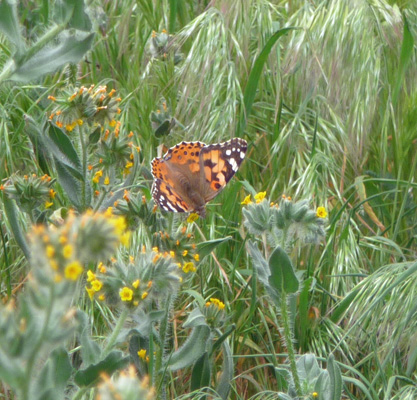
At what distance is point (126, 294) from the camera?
1.49 meters

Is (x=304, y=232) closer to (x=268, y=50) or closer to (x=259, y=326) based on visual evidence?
(x=259, y=326)

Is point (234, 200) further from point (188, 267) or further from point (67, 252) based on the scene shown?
point (67, 252)

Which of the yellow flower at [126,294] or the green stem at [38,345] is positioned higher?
the green stem at [38,345]

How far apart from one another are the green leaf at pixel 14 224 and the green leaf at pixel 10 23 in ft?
2.58

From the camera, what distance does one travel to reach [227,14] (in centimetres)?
265

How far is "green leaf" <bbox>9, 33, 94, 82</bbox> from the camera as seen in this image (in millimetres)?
1263

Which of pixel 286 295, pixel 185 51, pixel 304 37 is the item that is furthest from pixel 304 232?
pixel 185 51

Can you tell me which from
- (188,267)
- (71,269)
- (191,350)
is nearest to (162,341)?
(191,350)

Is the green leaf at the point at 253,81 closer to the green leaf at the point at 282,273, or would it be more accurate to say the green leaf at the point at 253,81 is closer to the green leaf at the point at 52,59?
the green leaf at the point at 282,273

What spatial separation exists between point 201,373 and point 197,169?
0.79 metres

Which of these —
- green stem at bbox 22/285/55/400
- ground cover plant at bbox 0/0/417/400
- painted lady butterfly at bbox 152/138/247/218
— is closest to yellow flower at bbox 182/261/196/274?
ground cover plant at bbox 0/0/417/400

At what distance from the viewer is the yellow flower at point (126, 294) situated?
148 cm

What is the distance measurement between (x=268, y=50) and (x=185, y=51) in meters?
0.72

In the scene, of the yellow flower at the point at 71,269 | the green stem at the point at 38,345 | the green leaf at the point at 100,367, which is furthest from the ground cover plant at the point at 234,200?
the yellow flower at the point at 71,269
